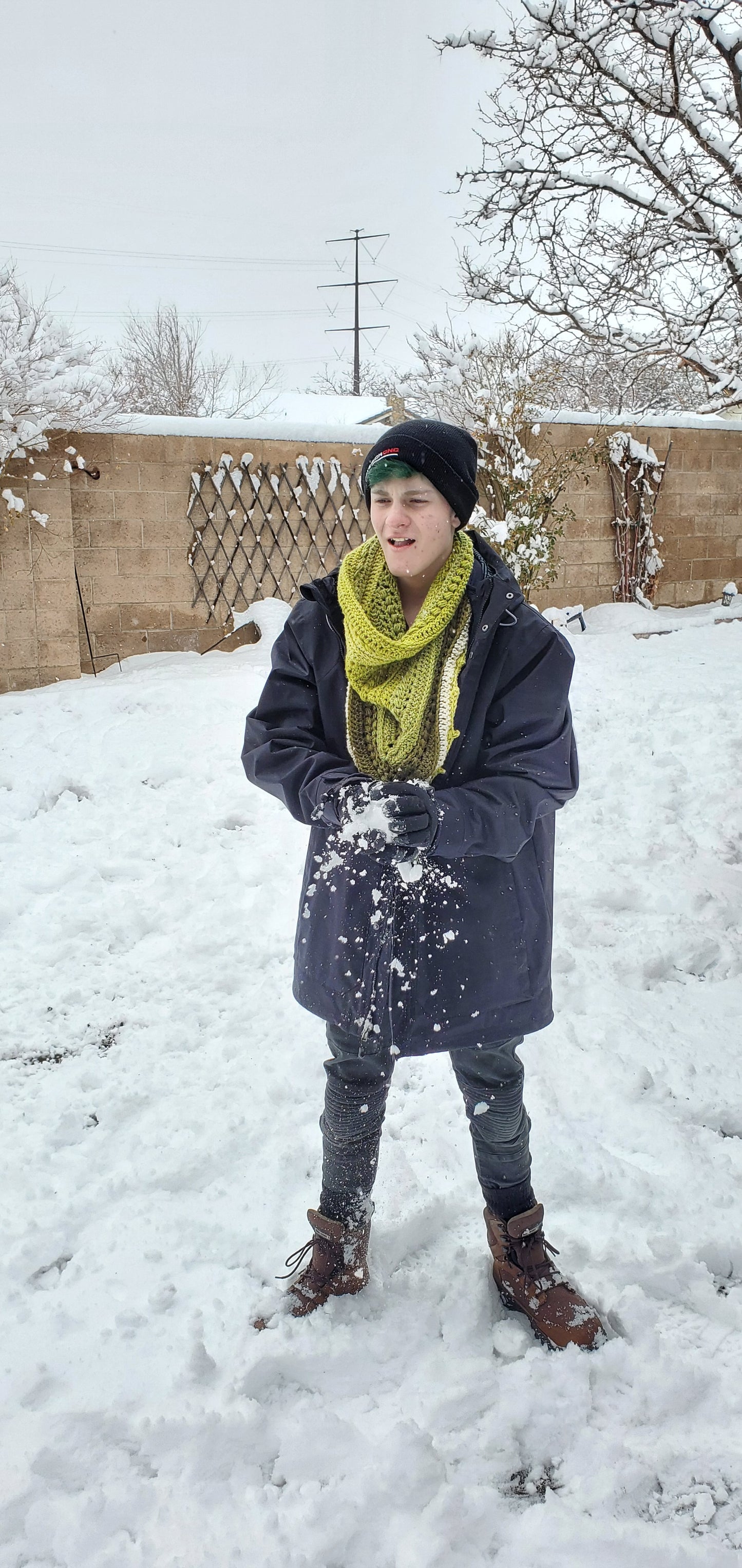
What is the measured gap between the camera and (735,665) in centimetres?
543

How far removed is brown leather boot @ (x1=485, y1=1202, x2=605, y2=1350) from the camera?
1.51 metres

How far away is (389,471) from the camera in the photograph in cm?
137

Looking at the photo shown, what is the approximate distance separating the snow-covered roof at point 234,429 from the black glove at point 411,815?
5.40 metres

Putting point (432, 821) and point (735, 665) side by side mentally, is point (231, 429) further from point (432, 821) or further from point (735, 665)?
point (432, 821)

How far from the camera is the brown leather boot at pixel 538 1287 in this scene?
1.51m

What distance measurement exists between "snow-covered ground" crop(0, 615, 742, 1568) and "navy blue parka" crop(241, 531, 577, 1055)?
1.94ft

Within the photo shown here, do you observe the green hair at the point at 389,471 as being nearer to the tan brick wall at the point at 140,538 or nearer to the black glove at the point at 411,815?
the black glove at the point at 411,815

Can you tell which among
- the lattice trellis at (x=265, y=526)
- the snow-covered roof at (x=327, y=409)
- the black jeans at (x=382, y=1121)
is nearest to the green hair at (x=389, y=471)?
the black jeans at (x=382, y=1121)

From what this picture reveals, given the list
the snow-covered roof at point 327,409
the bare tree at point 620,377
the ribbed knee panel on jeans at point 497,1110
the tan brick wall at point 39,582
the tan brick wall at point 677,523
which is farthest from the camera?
the snow-covered roof at point 327,409

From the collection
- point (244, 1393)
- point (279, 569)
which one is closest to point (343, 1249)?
point (244, 1393)

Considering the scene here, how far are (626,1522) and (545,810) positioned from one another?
103cm

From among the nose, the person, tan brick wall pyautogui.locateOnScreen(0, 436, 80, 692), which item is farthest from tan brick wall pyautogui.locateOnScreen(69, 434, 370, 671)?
the nose

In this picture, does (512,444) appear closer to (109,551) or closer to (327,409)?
(109,551)

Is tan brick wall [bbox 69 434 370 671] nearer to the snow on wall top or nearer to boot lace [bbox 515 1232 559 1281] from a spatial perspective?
the snow on wall top
